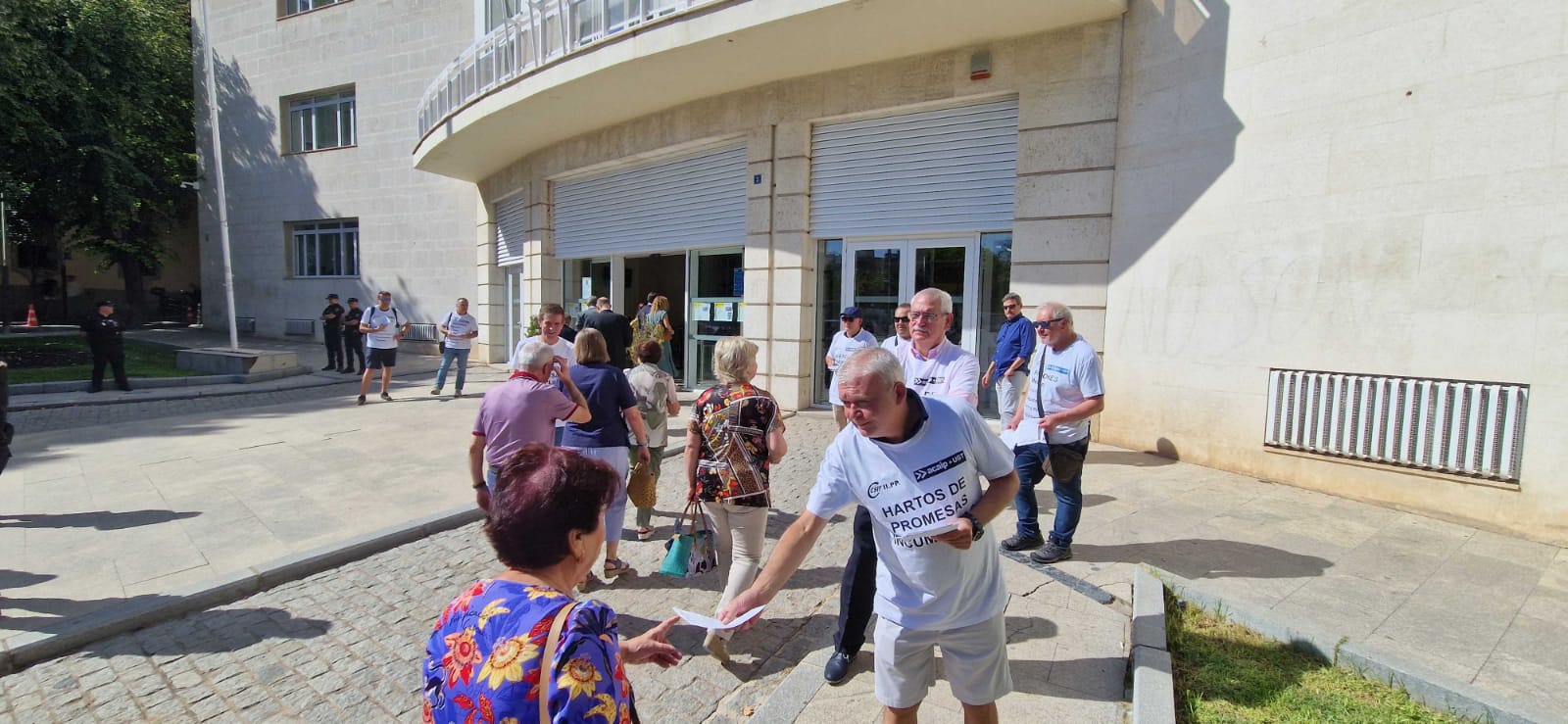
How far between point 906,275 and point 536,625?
869 cm

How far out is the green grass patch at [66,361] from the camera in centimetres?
1362

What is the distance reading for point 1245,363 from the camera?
6855mm

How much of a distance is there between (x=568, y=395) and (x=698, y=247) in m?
8.02

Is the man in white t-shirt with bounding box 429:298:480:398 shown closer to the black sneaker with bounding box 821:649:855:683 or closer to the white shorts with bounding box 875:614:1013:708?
the black sneaker with bounding box 821:649:855:683

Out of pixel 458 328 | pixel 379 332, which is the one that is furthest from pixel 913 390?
pixel 379 332

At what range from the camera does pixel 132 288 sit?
28172 mm

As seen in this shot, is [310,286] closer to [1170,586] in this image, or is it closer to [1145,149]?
[1145,149]

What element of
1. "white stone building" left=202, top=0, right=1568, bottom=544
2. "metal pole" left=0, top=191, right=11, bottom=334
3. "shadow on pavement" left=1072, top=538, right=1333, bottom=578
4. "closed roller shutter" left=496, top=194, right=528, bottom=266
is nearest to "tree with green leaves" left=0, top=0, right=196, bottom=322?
"metal pole" left=0, top=191, right=11, bottom=334

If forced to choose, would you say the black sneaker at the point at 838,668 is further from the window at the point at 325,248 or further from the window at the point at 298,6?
the window at the point at 298,6

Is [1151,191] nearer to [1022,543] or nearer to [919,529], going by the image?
[1022,543]

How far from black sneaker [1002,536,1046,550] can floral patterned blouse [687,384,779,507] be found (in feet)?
6.28

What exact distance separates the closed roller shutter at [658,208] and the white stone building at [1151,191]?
0.06m

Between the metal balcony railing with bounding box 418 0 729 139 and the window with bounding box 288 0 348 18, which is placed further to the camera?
the window with bounding box 288 0 348 18

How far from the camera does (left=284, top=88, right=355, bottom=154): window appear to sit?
2256 cm
